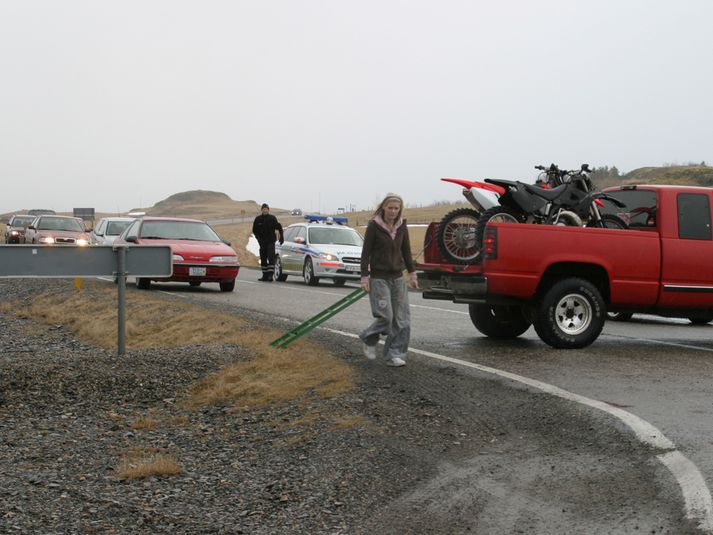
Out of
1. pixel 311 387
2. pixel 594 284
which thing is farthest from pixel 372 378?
pixel 594 284

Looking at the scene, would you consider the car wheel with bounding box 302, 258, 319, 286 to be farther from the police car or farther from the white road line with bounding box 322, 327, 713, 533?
the white road line with bounding box 322, 327, 713, 533

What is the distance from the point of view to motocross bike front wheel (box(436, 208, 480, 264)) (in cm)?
1103

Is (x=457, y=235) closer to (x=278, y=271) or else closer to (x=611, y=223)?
(x=611, y=223)

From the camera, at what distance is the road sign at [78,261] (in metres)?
8.88

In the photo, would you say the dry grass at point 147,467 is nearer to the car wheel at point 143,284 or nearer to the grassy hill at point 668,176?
the car wheel at point 143,284

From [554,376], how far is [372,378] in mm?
1818

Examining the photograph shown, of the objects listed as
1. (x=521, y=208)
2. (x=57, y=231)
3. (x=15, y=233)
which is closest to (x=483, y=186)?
(x=521, y=208)

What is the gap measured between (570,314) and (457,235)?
1656mm

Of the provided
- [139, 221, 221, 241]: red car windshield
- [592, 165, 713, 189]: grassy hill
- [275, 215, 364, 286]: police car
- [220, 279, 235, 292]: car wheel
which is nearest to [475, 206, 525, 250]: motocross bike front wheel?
[220, 279, 235, 292]: car wheel

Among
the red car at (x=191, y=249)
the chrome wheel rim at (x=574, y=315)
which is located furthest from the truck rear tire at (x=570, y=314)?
the red car at (x=191, y=249)

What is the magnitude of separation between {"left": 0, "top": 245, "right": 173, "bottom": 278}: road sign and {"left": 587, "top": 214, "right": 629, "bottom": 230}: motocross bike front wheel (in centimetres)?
557

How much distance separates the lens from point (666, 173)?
82.1 metres

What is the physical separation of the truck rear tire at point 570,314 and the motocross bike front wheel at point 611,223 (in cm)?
122

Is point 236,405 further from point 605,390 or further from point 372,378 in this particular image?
point 605,390
